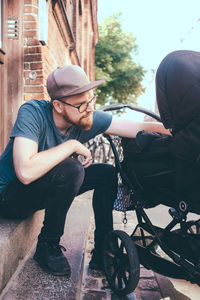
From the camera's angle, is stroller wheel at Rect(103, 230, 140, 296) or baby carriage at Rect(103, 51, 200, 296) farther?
stroller wheel at Rect(103, 230, 140, 296)

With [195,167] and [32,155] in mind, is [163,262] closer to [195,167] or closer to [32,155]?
[195,167]

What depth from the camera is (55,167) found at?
6.38 ft

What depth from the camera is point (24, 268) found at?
1.97m

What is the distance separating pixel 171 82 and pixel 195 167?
43 centimetres

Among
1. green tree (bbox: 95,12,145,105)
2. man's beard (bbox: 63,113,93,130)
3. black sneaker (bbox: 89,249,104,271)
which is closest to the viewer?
man's beard (bbox: 63,113,93,130)

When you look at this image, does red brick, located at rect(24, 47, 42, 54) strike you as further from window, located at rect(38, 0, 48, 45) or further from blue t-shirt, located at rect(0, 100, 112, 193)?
blue t-shirt, located at rect(0, 100, 112, 193)

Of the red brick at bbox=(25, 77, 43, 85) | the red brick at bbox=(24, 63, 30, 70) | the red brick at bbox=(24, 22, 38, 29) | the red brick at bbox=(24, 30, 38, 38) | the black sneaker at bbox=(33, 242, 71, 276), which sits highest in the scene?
the red brick at bbox=(24, 22, 38, 29)

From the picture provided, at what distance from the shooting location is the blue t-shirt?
1.87 metres

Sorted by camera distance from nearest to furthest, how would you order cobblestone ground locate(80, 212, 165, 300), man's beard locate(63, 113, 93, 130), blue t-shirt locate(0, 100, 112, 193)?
blue t-shirt locate(0, 100, 112, 193), cobblestone ground locate(80, 212, 165, 300), man's beard locate(63, 113, 93, 130)

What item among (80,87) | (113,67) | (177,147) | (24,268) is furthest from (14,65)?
(113,67)

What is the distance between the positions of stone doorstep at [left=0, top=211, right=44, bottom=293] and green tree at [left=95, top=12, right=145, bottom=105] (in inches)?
765

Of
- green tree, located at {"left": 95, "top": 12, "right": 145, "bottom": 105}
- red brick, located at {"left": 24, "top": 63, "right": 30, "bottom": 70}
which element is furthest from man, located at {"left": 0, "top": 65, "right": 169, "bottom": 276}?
green tree, located at {"left": 95, "top": 12, "right": 145, "bottom": 105}

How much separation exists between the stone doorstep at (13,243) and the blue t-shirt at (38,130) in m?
0.27

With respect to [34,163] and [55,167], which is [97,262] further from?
[34,163]
